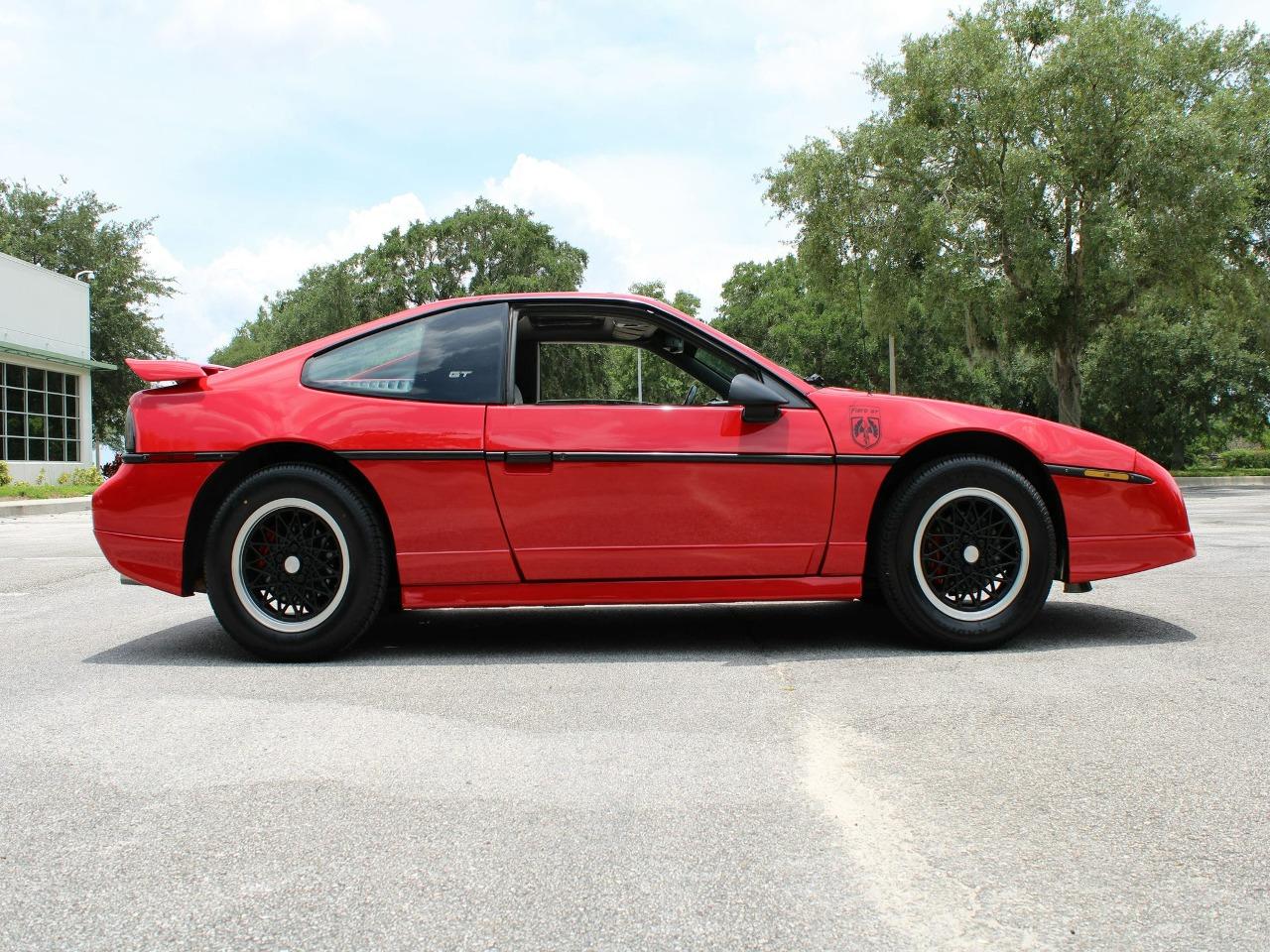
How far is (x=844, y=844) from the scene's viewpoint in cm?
235

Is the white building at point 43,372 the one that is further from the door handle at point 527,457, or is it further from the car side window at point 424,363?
the door handle at point 527,457

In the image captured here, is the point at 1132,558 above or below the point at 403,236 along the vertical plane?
below

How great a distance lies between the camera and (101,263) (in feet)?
131

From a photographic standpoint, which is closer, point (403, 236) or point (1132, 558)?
point (1132, 558)

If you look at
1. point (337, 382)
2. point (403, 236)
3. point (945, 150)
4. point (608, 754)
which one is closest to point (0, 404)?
point (403, 236)

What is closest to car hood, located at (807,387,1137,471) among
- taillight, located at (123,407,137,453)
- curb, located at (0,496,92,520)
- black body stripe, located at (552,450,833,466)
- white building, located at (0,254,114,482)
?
black body stripe, located at (552,450,833,466)

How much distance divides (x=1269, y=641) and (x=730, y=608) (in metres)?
2.51

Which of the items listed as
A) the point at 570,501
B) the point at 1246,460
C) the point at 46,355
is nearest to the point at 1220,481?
the point at 1246,460

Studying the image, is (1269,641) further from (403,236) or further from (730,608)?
(403,236)

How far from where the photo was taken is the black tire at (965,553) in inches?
174

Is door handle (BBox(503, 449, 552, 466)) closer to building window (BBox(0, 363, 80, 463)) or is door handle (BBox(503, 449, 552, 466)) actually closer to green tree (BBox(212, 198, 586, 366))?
building window (BBox(0, 363, 80, 463))

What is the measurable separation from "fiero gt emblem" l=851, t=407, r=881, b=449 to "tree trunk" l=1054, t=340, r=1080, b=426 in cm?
2336

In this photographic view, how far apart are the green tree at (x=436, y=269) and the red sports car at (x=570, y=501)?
38117mm

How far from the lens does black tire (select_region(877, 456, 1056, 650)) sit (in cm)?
442
